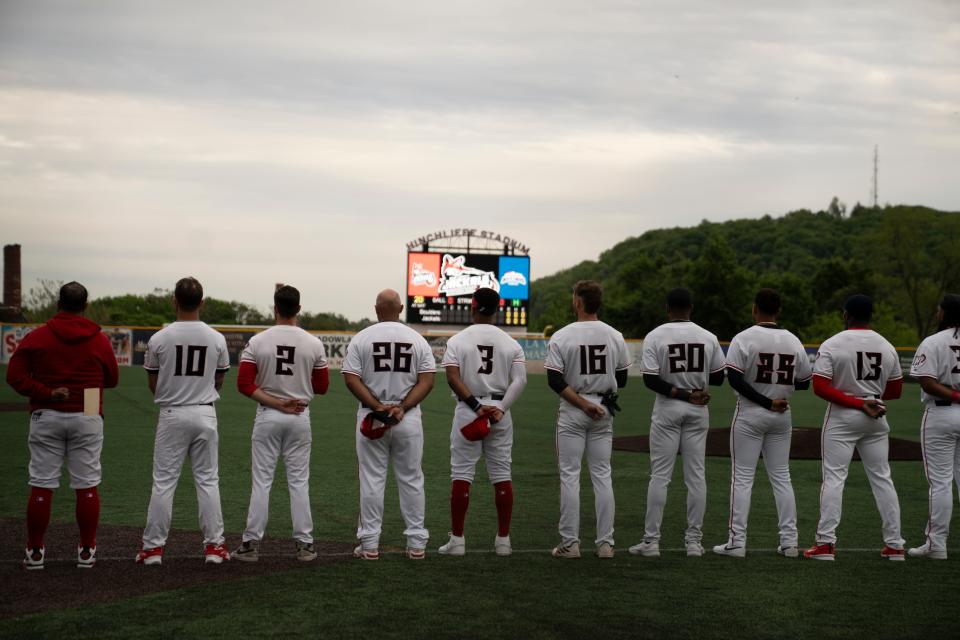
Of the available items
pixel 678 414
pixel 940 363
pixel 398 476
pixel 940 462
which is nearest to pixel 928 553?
pixel 940 462

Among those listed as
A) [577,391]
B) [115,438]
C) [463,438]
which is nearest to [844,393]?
[577,391]

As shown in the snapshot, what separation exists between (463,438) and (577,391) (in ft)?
3.11

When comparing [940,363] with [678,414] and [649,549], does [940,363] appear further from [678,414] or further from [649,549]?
[649,549]

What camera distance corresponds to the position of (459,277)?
4653 cm

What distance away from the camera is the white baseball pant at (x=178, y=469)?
22.6ft

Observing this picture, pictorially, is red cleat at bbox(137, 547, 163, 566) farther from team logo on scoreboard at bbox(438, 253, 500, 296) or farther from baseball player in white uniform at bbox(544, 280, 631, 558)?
team logo on scoreboard at bbox(438, 253, 500, 296)

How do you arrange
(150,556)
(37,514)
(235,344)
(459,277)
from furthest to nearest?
(459,277)
(235,344)
(150,556)
(37,514)

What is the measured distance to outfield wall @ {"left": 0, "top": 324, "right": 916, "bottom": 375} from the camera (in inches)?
1647

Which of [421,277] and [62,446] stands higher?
[421,277]

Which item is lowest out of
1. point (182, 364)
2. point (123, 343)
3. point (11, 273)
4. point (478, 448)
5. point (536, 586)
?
point (536, 586)

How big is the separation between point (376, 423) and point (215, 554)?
1456mm

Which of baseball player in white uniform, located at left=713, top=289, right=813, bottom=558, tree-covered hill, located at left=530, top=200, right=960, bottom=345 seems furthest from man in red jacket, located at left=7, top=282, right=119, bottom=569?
tree-covered hill, located at left=530, top=200, right=960, bottom=345

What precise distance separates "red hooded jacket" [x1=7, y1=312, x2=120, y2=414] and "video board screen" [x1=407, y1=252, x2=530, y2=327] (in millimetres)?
39474

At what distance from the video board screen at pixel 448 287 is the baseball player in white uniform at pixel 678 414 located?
127 ft
